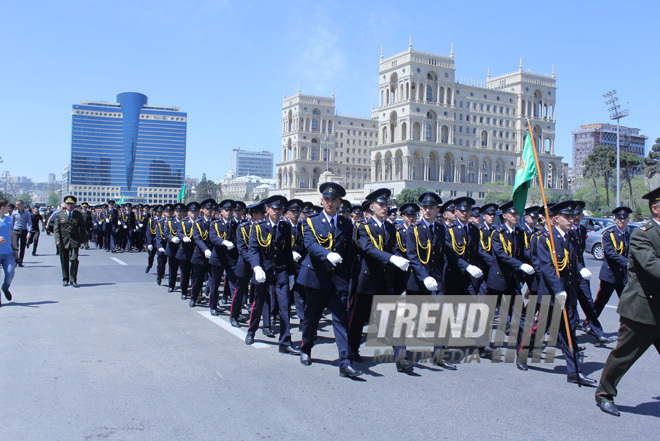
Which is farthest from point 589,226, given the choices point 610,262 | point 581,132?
point 581,132

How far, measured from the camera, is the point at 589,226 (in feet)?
88.8

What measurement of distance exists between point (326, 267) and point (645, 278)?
3.38m

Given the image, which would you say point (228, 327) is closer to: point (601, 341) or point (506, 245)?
point (506, 245)

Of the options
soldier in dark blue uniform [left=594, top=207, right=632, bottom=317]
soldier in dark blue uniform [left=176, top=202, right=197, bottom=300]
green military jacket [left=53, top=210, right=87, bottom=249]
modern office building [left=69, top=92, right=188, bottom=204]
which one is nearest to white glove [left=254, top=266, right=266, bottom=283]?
soldier in dark blue uniform [left=176, top=202, right=197, bottom=300]

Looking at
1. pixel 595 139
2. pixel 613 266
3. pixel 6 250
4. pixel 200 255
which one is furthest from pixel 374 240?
pixel 595 139

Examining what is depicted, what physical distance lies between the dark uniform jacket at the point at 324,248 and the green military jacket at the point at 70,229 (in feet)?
25.8

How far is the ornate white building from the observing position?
89375 millimetres

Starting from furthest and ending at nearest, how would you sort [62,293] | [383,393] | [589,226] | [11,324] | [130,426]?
[589,226] < [62,293] < [11,324] < [383,393] < [130,426]

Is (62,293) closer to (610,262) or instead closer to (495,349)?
(495,349)

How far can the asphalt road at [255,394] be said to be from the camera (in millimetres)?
4406

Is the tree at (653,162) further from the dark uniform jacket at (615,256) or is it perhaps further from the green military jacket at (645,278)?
the green military jacket at (645,278)

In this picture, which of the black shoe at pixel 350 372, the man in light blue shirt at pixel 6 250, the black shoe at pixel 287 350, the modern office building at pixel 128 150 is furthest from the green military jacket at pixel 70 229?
the modern office building at pixel 128 150

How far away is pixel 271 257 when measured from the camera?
24.6ft

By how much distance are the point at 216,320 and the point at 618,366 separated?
6331 millimetres
